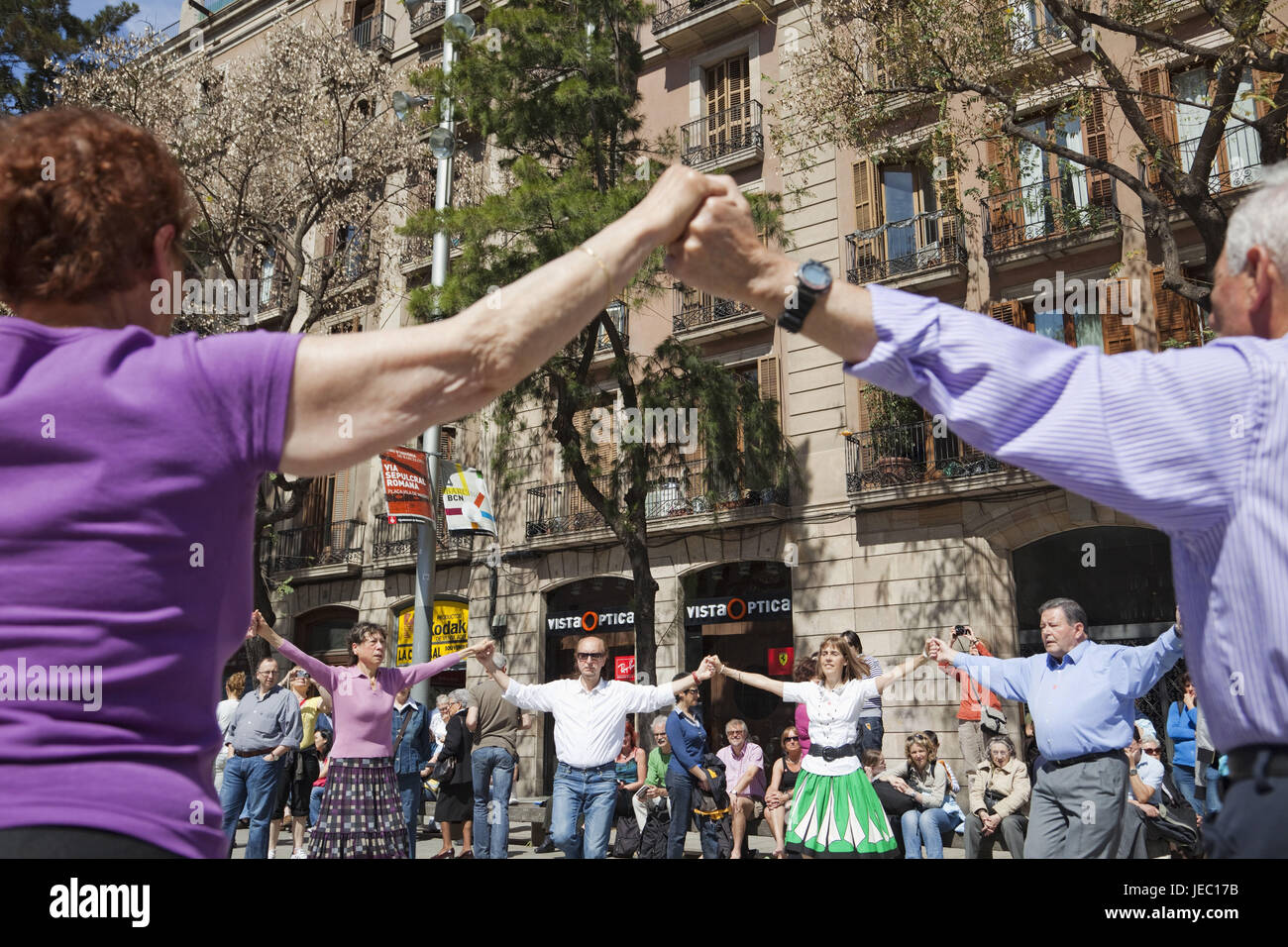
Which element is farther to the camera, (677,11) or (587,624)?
(677,11)

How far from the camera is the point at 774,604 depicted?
20.9m

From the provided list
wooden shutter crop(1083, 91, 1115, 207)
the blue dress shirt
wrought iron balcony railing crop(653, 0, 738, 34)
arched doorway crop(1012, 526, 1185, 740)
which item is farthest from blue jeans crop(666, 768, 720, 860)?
wrought iron balcony railing crop(653, 0, 738, 34)

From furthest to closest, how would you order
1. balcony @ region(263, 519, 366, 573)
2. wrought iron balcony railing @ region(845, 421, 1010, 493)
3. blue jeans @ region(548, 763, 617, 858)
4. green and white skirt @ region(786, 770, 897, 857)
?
balcony @ region(263, 519, 366, 573) < wrought iron balcony railing @ region(845, 421, 1010, 493) < blue jeans @ region(548, 763, 617, 858) < green and white skirt @ region(786, 770, 897, 857)

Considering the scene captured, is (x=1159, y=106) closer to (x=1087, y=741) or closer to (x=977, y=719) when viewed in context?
(x=977, y=719)

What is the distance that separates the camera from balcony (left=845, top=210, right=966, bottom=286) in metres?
19.8

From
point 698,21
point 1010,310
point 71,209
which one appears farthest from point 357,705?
point 698,21

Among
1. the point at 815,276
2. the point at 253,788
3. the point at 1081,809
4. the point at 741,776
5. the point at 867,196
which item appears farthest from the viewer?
the point at 867,196

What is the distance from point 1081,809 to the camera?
671cm

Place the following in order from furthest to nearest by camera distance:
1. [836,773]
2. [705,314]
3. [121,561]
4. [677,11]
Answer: [677,11], [705,314], [836,773], [121,561]

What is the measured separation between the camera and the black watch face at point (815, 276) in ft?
5.80

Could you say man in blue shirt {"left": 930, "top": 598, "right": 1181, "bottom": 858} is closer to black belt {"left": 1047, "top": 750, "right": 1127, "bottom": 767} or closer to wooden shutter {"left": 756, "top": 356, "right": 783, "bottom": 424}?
black belt {"left": 1047, "top": 750, "right": 1127, "bottom": 767}

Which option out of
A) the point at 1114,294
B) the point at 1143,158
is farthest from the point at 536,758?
the point at 1143,158

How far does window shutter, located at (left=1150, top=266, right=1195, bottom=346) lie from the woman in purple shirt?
60.5ft

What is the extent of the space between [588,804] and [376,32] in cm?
2754
